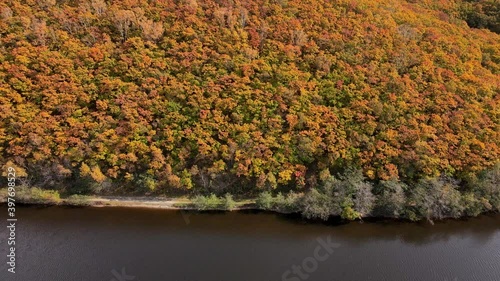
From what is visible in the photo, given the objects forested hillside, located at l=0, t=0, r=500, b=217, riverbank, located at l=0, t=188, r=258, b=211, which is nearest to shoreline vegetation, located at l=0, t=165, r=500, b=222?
riverbank, located at l=0, t=188, r=258, b=211

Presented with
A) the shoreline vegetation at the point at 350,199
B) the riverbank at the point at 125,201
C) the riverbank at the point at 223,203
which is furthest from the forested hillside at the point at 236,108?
the riverbank at the point at 125,201

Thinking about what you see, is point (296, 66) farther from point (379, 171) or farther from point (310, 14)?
point (379, 171)

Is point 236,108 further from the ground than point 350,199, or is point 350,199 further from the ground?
point 236,108

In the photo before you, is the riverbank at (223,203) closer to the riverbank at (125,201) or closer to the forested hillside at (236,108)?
the riverbank at (125,201)

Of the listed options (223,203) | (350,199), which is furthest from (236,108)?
(350,199)

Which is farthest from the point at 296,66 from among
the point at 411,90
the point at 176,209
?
the point at 176,209

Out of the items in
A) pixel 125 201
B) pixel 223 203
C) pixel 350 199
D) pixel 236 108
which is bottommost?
pixel 125 201

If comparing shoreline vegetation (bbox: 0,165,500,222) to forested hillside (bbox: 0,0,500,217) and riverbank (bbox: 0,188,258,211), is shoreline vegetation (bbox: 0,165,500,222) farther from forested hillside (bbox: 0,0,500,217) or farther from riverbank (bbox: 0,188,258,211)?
forested hillside (bbox: 0,0,500,217)

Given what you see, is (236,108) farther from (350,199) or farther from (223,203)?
(350,199)
